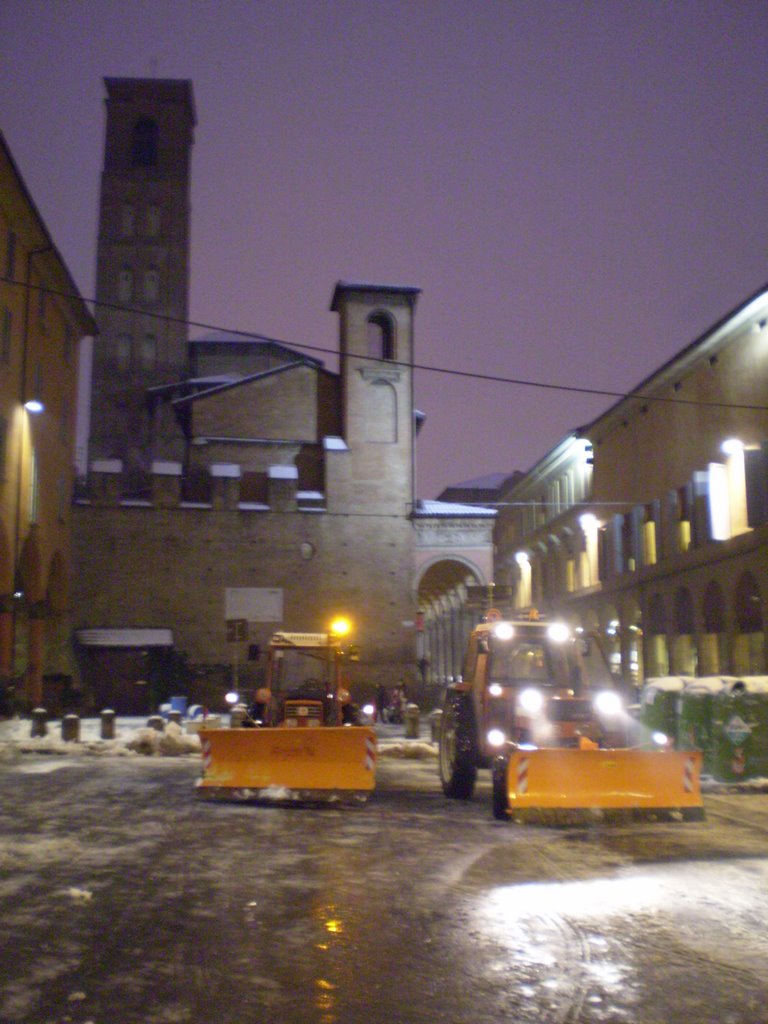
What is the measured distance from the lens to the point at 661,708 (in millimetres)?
16422

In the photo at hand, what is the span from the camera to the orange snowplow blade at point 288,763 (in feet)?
42.2

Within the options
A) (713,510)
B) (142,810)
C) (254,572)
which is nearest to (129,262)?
(254,572)

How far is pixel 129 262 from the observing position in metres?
60.4

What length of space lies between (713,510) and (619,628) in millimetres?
10201

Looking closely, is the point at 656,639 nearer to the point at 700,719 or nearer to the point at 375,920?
the point at 700,719

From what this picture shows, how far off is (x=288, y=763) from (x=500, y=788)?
2927 millimetres

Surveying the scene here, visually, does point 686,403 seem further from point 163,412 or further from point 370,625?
point 163,412

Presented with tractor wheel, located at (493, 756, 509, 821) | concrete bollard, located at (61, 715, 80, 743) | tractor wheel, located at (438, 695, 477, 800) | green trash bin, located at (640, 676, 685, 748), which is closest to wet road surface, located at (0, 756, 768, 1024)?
tractor wheel, located at (493, 756, 509, 821)

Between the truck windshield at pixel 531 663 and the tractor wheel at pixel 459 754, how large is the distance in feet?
2.18

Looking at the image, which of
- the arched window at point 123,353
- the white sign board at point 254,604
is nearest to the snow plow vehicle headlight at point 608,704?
the white sign board at point 254,604

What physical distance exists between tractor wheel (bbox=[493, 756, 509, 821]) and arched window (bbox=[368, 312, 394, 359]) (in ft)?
106

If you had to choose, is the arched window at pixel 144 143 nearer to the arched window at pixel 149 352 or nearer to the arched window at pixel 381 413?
the arched window at pixel 149 352

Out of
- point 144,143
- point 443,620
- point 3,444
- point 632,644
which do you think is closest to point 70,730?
point 3,444

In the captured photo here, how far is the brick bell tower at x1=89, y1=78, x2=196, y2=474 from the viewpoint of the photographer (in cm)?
5797
